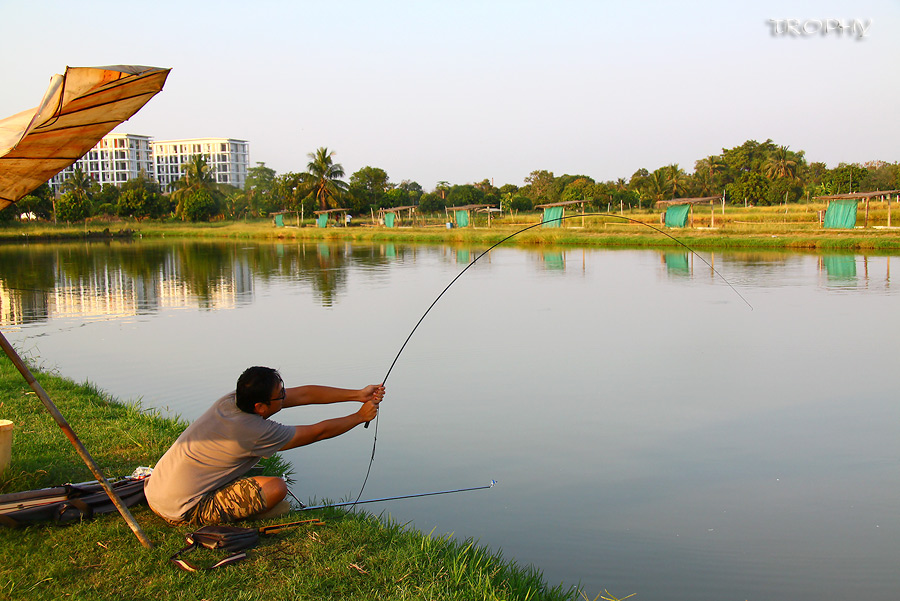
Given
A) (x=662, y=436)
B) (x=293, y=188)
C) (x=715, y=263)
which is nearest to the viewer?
(x=662, y=436)

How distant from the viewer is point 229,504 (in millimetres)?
3396

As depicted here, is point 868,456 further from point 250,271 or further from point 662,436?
point 250,271

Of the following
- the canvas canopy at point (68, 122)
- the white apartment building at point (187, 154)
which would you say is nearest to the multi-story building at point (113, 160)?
the white apartment building at point (187, 154)

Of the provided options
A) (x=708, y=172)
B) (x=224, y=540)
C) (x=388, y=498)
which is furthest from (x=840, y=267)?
(x=708, y=172)

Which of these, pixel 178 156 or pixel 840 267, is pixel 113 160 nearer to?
pixel 178 156

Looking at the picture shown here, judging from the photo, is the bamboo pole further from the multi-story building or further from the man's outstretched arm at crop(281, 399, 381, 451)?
the multi-story building

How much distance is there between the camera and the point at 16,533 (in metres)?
3.26

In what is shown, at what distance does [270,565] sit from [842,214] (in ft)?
94.2

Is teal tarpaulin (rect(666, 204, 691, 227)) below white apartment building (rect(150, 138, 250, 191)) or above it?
below

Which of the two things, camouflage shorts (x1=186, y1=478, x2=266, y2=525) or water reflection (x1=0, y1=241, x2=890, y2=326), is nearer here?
camouflage shorts (x1=186, y1=478, x2=266, y2=525)

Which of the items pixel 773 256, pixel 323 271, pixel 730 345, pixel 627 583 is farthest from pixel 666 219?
pixel 627 583

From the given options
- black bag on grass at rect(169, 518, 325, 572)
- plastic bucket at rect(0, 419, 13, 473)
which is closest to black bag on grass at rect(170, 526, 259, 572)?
black bag on grass at rect(169, 518, 325, 572)

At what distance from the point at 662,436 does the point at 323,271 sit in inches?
637

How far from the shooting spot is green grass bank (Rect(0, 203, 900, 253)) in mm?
24844
